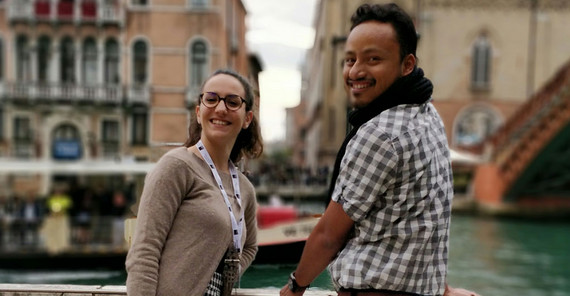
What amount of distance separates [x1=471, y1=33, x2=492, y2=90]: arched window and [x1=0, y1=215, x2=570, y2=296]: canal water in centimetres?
614

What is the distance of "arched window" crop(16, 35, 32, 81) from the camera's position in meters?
12.2

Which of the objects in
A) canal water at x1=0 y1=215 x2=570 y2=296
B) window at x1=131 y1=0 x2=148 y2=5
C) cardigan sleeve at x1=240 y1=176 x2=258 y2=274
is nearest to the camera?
cardigan sleeve at x1=240 y1=176 x2=258 y2=274

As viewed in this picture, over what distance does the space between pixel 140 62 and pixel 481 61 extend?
10780 millimetres

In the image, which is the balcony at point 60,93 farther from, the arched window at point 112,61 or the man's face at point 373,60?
the man's face at point 373,60

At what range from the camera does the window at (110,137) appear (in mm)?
11720

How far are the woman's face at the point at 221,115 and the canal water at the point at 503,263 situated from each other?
324 cm

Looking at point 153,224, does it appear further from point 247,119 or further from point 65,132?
point 65,132

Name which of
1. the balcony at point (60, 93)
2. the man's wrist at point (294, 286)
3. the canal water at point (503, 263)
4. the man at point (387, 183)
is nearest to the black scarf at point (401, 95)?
the man at point (387, 183)

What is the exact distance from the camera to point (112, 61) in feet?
39.7

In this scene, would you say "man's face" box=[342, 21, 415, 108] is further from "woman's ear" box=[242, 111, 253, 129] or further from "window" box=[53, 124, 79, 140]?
"window" box=[53, 124, 79, 140]

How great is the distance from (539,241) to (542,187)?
354 centimetres

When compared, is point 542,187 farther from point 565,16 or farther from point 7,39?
point 7,39

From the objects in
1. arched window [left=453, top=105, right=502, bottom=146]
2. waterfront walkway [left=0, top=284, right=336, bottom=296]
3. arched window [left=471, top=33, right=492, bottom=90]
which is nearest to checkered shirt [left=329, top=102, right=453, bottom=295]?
waterfront walkway [left=0, top=284, right=336, bottom=296]

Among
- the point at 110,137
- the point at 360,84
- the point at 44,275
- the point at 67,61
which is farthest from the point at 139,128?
the point at 360,84
